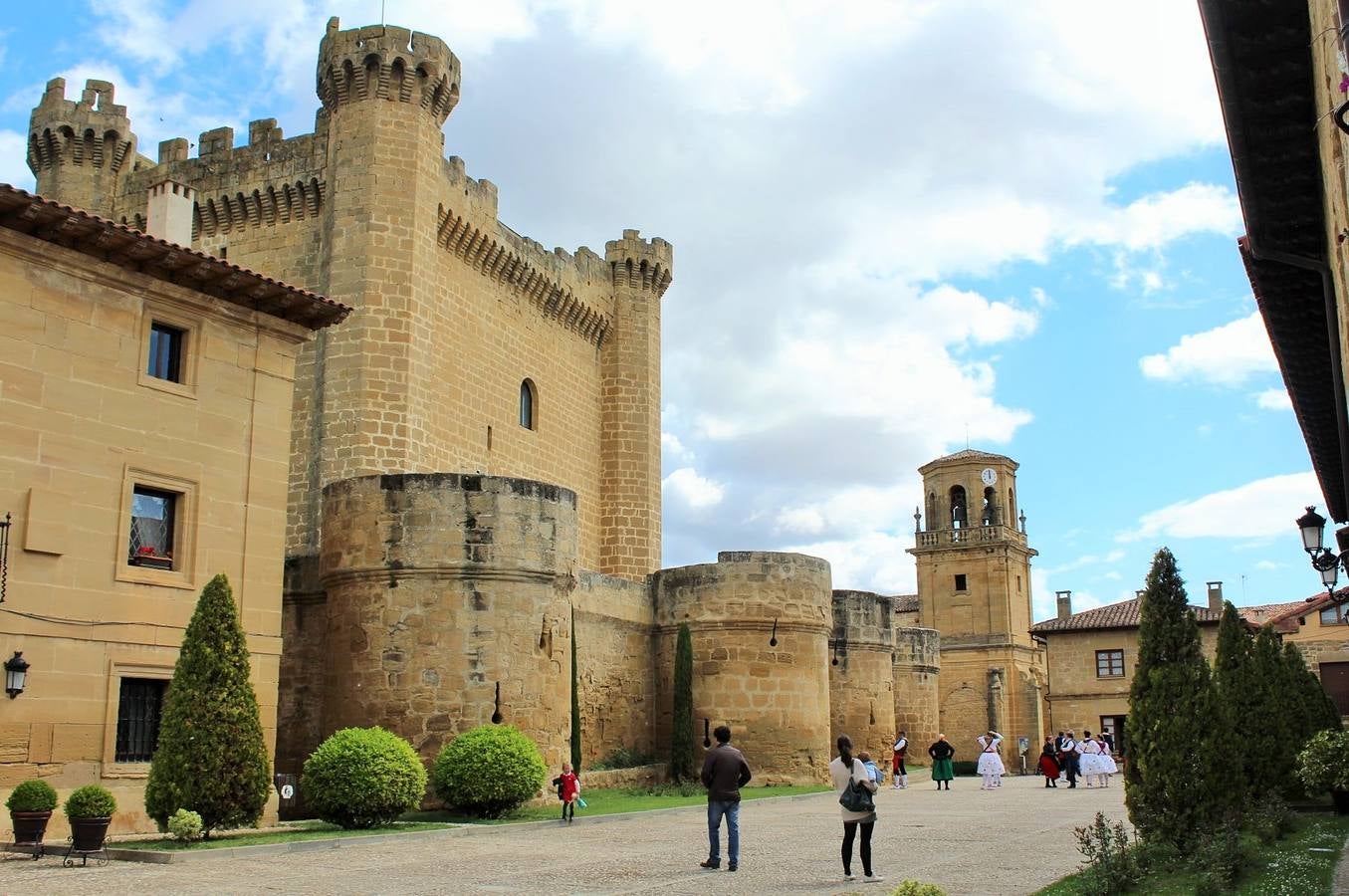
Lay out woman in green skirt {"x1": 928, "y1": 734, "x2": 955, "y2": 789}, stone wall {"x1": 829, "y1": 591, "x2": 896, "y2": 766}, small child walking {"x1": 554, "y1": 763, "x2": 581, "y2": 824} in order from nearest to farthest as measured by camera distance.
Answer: small child walking {"x1": 554, "y1": 763, "x2": 581, "y2": 824} < woman in green skirt {"x1": 928, "y1": 734, "x2": 955, "y2": 789} < stone wall {"x1": 829, "y1": 591, "x2": 896, "y2": 766}

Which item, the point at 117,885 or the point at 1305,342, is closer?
the point at 117,885

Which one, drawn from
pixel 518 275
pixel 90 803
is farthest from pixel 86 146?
pixel 90 803

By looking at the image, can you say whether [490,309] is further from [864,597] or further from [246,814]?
[246,814]

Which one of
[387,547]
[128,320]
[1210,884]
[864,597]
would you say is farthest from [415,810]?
[864,597]

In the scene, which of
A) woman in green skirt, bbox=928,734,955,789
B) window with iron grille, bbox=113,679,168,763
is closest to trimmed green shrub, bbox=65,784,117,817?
window with iron grille, bbox=113,679,168,763

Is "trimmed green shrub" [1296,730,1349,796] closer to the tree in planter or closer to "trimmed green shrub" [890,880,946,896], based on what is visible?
"trimmed green shrub" [890,880,946,896]

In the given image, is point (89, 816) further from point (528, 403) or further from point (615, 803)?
point (528, 403)

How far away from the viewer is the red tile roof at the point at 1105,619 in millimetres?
55781

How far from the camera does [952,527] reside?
6350cm

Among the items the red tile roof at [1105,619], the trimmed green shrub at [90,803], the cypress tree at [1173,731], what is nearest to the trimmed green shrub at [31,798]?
the trimmed green shrub at [90,803]

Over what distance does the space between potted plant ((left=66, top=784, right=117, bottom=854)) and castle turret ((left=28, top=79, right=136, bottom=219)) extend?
19.2 m

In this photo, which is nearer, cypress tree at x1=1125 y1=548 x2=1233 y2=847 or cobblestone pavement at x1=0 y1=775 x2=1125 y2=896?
cobblestone pavement at x1=0 y1=775 x2=1125 y2=896

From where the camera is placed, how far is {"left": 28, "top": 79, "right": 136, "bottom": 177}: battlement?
30.0 meters

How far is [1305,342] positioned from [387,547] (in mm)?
12744
